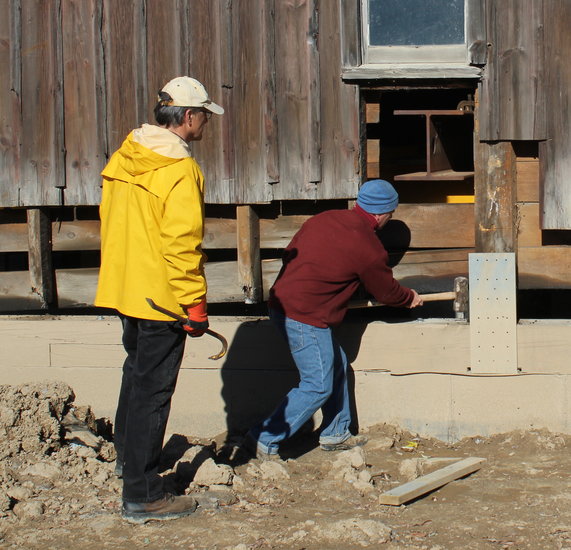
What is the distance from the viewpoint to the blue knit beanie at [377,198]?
589cm

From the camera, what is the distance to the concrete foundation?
621cm

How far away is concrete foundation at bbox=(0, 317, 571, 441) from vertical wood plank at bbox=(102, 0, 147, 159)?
1.41 m

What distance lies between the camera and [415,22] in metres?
6.43

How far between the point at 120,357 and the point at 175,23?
7.75 ft

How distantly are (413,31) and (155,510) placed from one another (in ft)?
11.8

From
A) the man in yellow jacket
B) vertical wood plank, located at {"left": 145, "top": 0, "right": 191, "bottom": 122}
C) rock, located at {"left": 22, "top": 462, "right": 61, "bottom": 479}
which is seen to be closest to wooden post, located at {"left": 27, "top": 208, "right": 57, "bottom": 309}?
vertical wood plank, located at {"left": 145, "top": 0, "right": 191, "bottom": 122}

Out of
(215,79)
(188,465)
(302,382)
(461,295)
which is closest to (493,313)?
(461,295)

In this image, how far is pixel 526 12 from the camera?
20.5 ft

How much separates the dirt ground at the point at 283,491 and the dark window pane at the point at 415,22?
2638 mm

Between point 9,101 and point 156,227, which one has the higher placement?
point 9,101

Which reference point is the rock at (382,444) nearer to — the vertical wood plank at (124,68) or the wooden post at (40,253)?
the wooden post at (40,253)

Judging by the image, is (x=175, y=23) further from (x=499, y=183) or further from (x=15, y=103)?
(x=499, y=183)

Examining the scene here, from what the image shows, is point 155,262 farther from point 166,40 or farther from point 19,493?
point 166,40

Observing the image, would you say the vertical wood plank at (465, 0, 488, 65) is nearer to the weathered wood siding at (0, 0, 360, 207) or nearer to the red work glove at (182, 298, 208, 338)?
the weathered wood siding at (0, 0, 360, 207)
